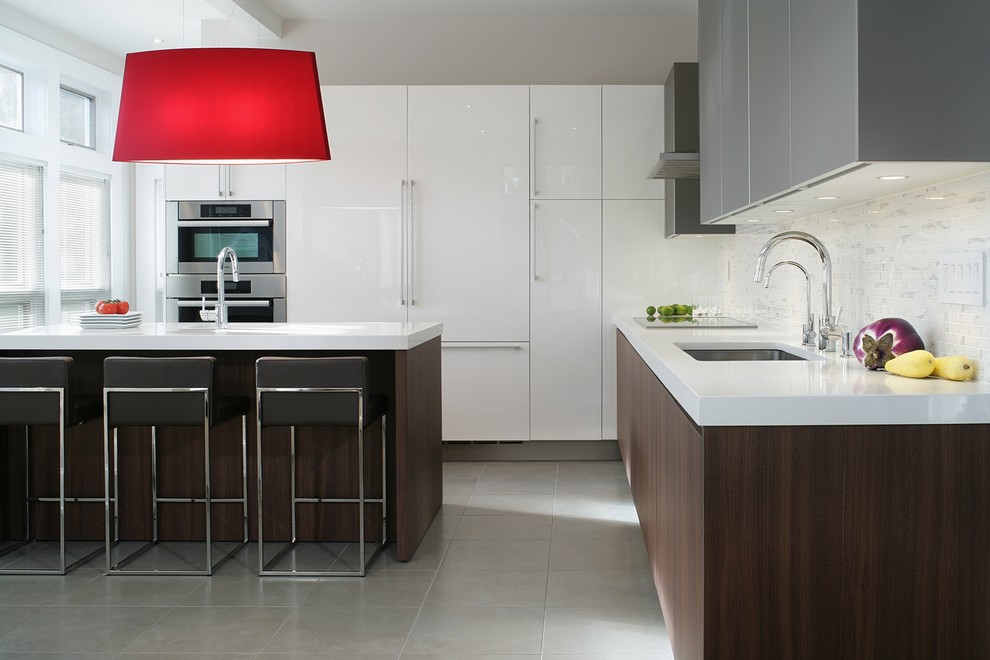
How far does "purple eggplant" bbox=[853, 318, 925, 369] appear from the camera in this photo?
233 centimetres

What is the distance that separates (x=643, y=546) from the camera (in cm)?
371

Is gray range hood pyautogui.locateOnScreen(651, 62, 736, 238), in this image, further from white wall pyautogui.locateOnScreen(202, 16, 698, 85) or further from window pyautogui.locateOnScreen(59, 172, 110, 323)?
window pyautogui.locateOnScreen(59, 172, 110, 323)

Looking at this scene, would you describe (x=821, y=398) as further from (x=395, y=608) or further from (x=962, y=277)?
(x=395, y=608)

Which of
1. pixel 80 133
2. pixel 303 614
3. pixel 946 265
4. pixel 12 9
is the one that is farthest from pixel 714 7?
pixel 80 133

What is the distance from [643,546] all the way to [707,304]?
206cm

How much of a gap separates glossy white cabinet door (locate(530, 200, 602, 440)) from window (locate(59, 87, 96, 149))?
11.8 ft

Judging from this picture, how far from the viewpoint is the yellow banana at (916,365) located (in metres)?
2.09

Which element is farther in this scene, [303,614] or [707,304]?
[707,304]

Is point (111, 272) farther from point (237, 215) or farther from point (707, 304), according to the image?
point (707, 304)

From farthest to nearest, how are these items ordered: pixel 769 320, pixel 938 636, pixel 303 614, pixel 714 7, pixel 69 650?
pixel 769 320, pixel 714 7, pixel 303 614, pixel 69 650, pixel 938 636

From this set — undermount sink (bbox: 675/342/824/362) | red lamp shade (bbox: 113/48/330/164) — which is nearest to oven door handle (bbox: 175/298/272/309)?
red lamp shade (bbox: 113/48/330/164)

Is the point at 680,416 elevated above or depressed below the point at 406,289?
below

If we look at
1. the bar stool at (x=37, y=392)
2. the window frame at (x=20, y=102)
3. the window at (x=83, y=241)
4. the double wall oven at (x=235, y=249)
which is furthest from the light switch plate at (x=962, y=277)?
the window at (x=83, y=241)

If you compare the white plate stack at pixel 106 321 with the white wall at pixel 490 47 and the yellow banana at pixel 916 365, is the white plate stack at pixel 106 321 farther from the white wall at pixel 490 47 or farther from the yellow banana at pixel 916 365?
the yellow banana at pixel 916 365
